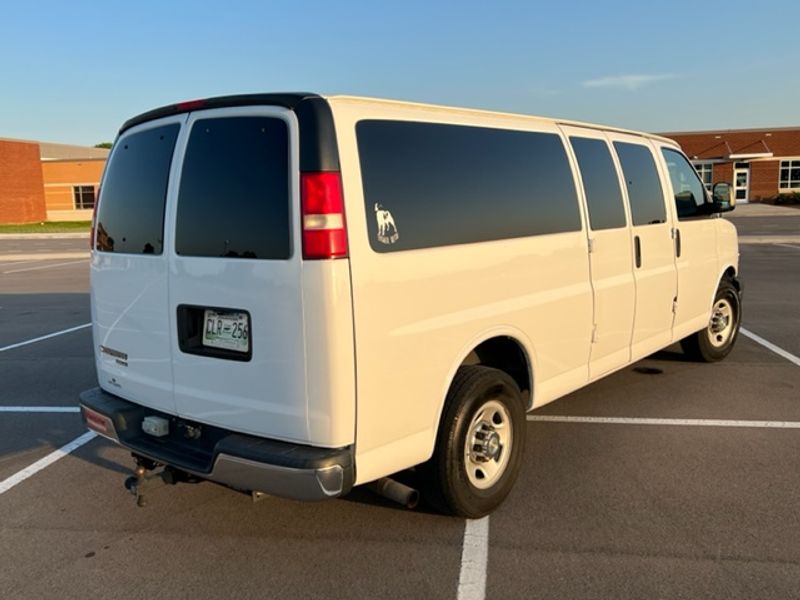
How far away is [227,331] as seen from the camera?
317 centimetres

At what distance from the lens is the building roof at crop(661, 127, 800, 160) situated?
4931cm

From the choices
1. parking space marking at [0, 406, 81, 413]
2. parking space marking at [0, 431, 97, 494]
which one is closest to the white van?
parking space marking at [0, 431, 97, 494]

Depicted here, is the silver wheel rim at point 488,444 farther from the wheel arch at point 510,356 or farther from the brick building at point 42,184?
the brick building at point 42,184

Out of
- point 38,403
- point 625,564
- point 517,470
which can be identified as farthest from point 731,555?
point 38,403

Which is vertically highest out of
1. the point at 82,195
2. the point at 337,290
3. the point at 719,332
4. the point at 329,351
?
the point at 82,195

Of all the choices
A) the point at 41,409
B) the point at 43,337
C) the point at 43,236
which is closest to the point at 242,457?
the point at 41,409

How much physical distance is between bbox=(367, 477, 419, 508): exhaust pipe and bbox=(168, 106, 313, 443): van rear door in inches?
26.3

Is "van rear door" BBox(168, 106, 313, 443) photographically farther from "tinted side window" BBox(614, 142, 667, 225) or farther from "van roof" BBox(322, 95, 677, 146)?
"tinted side window" BBox(614, 142, 667, 225)

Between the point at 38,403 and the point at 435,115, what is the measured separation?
4.69 meters

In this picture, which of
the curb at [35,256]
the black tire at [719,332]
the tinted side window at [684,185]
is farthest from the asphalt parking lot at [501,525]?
the curb at [35,256]

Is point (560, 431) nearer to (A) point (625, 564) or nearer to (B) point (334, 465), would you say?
(A) point (625, 564)

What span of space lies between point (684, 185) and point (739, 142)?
50.6m

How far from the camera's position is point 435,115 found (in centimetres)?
356

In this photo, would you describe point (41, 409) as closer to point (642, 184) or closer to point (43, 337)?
point (43, 337)
